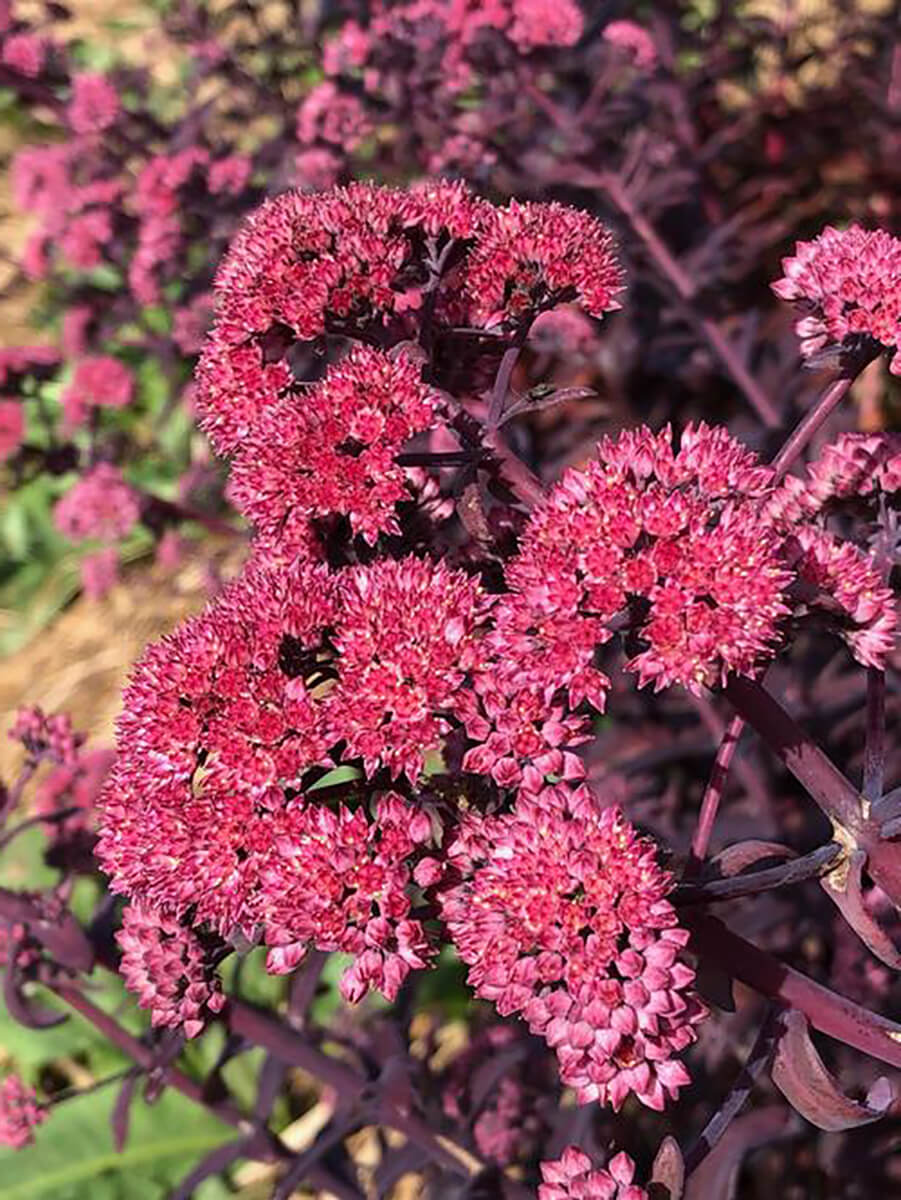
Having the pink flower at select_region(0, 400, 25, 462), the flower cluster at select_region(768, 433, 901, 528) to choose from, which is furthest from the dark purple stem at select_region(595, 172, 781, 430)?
the flower cluster at select_region(768, 433, 901, 528)

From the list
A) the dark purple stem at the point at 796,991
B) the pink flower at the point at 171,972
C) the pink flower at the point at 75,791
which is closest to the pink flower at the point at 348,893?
the pink flower at the point at 171,972

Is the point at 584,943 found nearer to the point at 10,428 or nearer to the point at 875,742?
the point at 875,742

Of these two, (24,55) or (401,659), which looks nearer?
(401,659)

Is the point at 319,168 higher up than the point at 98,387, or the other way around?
the point at 319,168

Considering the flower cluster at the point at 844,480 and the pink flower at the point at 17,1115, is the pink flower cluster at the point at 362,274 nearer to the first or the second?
the flower cluster at the point at 844,480

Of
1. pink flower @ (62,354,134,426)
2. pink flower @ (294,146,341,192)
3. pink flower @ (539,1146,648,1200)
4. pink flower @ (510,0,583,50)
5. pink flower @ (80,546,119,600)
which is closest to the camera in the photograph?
pink flower @ (539,1146,648,1200)

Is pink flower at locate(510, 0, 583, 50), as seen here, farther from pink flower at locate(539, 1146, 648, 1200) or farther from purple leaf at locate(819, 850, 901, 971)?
pink flower at locate(539, 1146, 648, 1200)

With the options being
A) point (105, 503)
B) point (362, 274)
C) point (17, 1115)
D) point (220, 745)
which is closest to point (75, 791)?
point (17, 1115)
